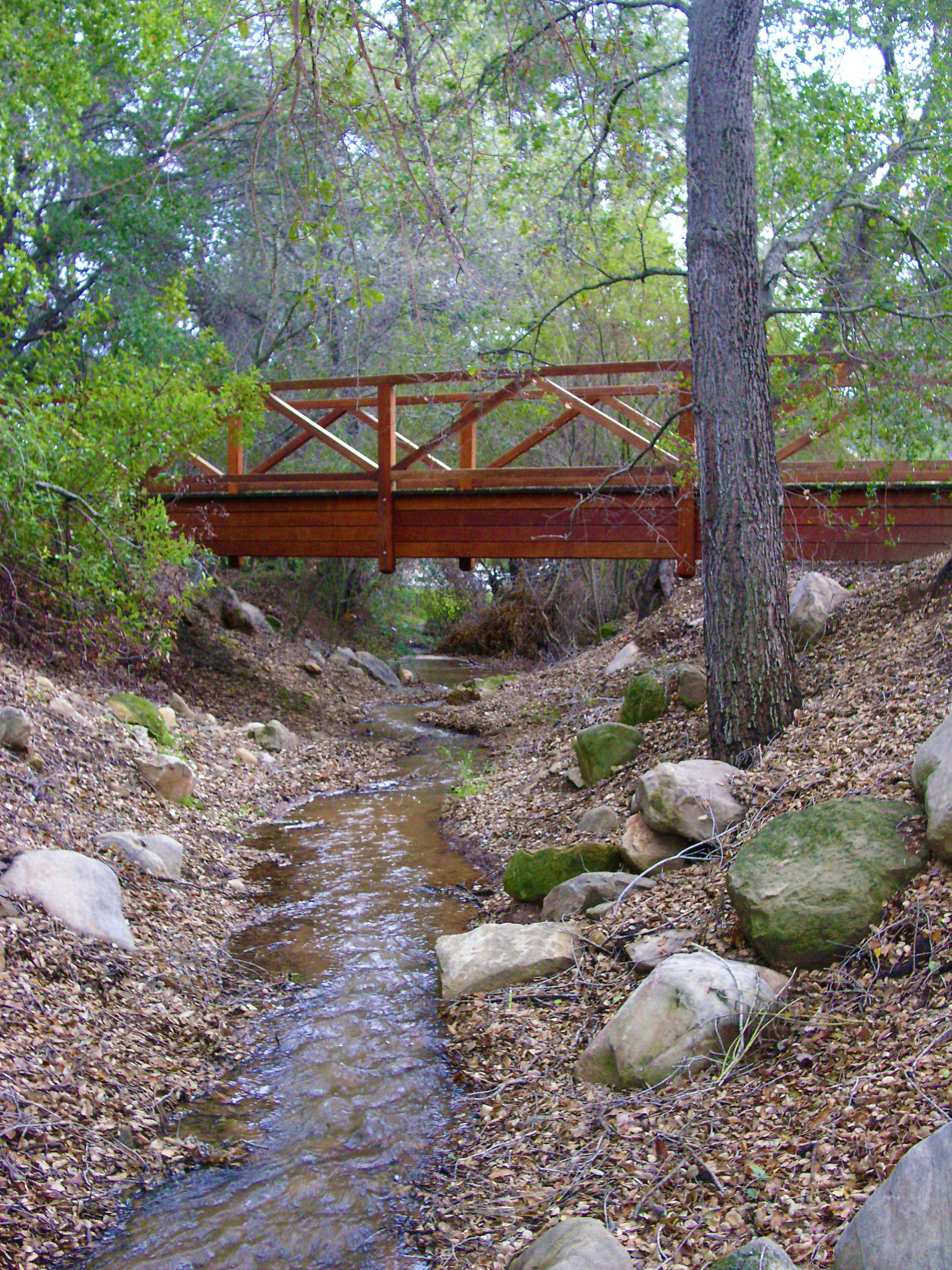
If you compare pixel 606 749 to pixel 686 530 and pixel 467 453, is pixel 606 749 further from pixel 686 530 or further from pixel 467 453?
pixel 467 453

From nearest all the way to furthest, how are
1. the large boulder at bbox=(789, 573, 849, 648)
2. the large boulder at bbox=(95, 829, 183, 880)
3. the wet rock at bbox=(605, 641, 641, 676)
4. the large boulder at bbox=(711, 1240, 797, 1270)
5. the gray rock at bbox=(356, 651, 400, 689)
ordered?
the large boulder at bbox=(711, 1240, 797, 1270)
the large boulder at bbox=(95, 829, 183, 880)
the large boulder at bbox=(789, 573, 849, 648)
the wet rock at bbox=(605, 641, 641, 676)
the gray rock at bbox=(356, 651, 400, 689)

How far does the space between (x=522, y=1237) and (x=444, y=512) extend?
25.4 ft

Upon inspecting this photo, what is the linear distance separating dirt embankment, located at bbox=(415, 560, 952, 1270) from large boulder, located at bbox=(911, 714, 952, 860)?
0.08m

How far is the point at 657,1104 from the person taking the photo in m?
3.12

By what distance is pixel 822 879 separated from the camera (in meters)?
3.52

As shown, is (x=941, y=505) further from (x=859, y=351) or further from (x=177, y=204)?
(x=177, y=204)

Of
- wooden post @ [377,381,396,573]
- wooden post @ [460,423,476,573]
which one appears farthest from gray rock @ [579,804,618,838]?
wooden post @ [377,381,396,573]

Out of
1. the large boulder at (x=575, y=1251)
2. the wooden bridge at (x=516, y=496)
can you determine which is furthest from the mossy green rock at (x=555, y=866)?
the wooden bridge at (x=516, y=496)

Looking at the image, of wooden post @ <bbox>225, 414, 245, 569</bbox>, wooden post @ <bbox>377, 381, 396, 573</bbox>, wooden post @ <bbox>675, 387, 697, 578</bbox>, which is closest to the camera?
wooden post @ <bbox>675, 387, 697, 578</bbox>

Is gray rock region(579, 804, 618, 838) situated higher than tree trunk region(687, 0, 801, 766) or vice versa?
tree trunk region(687, 0, 801, 766)

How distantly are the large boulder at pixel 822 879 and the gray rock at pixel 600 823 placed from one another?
165 cm

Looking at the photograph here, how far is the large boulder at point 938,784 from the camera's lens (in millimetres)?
3324

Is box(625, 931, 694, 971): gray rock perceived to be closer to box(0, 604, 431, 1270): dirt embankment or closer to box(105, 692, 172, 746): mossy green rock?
box(0, 604, 431, 1270): dirt embankment

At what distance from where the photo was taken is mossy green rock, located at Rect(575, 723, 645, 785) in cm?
643
